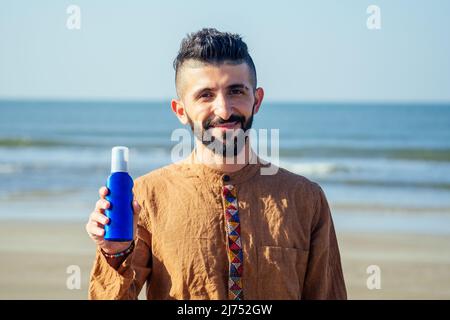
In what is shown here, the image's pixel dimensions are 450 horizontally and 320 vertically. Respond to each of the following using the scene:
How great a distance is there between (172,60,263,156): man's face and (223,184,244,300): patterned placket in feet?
0.56

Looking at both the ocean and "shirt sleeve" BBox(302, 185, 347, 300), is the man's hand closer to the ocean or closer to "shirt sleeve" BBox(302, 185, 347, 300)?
"shirt sleeve" BBox(302, 185, 347, 300)

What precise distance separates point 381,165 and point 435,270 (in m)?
10.0

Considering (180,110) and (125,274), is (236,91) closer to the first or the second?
(180,110)

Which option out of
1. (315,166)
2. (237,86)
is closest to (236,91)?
(237,86)

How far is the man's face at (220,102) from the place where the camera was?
112 inches

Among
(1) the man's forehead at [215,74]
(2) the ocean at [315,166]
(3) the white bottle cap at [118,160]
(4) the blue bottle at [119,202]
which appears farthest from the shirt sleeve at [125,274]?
(2) the ocean at [315,166]

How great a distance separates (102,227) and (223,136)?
52cm

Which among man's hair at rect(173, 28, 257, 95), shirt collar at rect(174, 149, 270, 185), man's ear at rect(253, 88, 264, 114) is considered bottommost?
shirt collar at rect(174, 149, 270, 185)

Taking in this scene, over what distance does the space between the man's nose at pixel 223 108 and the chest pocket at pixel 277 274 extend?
46 centimetres

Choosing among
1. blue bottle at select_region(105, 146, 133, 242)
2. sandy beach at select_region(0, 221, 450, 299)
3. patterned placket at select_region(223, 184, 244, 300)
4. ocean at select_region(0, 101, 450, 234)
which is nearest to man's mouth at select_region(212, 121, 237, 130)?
patterned placket at select_region(223, 184, 244, 300)

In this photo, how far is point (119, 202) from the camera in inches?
104

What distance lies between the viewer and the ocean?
11.0 meters
